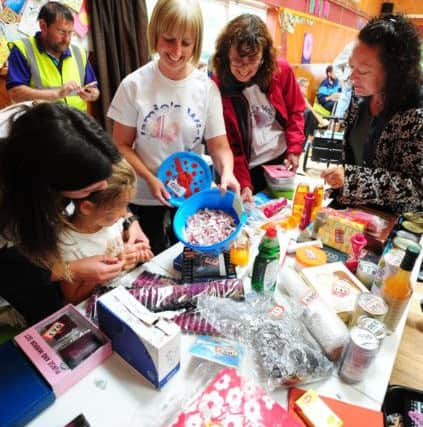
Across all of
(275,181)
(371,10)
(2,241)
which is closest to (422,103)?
(275,181)

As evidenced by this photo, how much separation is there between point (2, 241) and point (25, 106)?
0.34m

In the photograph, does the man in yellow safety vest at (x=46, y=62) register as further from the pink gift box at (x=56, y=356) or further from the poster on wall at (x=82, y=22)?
the pink gift box at (x=56, y=356)

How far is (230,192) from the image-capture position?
1164mm

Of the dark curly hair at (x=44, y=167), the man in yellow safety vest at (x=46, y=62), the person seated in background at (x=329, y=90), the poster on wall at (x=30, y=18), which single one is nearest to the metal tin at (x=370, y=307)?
the dark curly hair at (x=44, y=167)

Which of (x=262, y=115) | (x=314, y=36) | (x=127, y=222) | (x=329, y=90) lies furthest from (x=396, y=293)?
(x=314, y=36)

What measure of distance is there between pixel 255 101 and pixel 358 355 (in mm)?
1281

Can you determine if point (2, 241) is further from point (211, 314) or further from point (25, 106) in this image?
point (211, 314)

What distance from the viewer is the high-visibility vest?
2062 millimetres

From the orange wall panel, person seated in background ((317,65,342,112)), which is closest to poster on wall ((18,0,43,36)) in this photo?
the orange wall panel

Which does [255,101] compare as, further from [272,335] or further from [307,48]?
[307,48]

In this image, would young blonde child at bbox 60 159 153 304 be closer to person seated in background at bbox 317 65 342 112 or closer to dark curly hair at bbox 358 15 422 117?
dark curly hair at bbox 358 15 422 117

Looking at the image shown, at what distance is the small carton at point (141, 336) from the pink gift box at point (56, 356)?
1.1 inches

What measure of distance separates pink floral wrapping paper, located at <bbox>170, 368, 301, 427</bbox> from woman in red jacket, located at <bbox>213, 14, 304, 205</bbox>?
0.87 m

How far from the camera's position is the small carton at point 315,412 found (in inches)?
24.7
